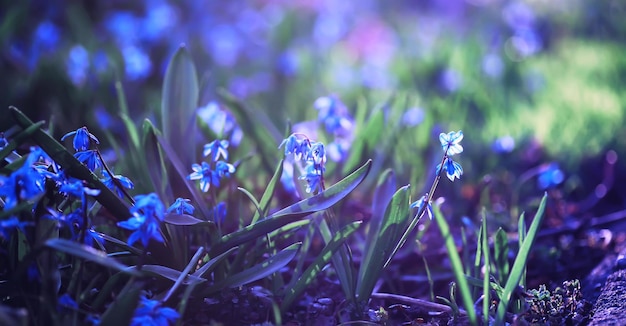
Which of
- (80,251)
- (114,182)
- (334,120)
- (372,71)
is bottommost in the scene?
(80,251)

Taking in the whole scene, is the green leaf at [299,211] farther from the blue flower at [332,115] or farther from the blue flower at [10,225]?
the blue flower at [332,115]

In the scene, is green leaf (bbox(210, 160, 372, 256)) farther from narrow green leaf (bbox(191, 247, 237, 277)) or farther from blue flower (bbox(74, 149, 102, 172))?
blue flower (bbox(74, 149, 102, 172))

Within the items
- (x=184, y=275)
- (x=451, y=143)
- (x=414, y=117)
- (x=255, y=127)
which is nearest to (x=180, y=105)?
(x=255, y=127)

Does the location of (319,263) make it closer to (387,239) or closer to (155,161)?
(387,239)

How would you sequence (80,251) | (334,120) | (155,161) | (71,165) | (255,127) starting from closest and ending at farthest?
(80,251)
(71,165)
(155,161)
(334,120)
(255,127)

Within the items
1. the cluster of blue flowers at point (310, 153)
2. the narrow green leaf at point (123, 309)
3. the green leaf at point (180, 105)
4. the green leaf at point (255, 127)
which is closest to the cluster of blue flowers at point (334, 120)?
the green leaf at point (255, 127)

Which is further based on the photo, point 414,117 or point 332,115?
point 414,117

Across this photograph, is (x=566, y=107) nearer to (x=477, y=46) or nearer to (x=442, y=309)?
(x=477, y=46)

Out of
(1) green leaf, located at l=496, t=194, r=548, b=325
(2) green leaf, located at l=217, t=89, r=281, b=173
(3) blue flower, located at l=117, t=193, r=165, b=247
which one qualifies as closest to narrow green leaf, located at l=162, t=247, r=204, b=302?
(3) blue flower, located at l=117, t=193, r=165, b=247
